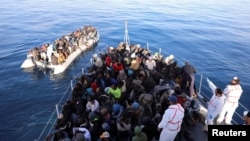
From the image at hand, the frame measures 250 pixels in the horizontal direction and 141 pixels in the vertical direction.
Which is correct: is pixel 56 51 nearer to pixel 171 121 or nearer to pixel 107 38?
pixel 107 38

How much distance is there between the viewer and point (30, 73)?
80.5 ft

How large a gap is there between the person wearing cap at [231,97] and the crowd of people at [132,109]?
0.07 m

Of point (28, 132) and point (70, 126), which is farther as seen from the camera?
point (28, 132)

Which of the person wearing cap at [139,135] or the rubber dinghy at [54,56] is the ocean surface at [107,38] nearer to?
the rubber dinghy at [54,56]

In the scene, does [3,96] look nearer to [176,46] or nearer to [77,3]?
[176,46]

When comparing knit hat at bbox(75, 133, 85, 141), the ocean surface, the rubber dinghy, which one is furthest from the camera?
the rubber dinghy

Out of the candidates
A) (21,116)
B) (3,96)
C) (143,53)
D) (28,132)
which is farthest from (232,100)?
(3,96)

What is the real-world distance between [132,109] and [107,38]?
3152 cm

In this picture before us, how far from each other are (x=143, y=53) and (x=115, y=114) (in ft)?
30.1

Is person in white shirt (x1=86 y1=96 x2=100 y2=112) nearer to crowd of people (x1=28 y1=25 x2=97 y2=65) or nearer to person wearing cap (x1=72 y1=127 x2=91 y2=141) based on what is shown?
person wearing cap (x1=72 y1=127 x2=91 y2=141)

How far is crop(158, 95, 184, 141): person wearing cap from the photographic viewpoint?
306 inches

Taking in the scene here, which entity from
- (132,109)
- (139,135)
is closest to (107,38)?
(132,109)

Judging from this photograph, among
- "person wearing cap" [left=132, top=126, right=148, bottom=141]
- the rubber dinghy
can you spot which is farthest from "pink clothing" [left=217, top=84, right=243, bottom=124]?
the rubber dinghy

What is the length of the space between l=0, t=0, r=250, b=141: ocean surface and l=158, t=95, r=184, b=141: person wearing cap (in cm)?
946
